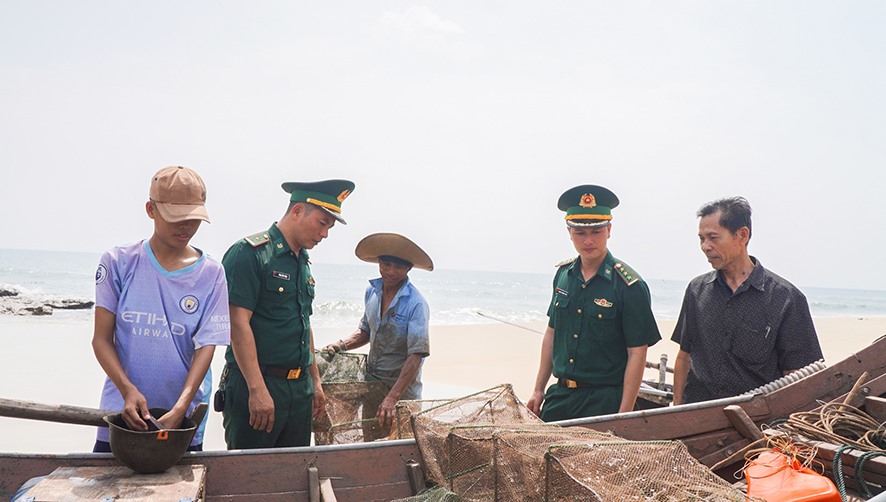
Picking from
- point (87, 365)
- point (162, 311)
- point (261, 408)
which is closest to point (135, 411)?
point (162, 311)

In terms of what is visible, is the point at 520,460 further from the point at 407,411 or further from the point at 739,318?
the point at 739,318

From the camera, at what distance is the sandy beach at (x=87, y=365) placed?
8266 mm

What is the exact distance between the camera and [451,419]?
3432 millimetres

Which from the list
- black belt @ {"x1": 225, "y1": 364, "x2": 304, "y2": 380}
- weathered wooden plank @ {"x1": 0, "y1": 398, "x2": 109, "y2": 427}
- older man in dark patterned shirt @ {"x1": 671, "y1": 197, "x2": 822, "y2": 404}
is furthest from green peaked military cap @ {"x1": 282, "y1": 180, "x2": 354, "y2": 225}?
older man in dark patterned shirt @ {"x1": 671, "y1": 197, "x2": 822, "y2": 404}

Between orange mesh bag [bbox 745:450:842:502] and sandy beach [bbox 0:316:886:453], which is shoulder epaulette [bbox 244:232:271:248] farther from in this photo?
sandy beach [bbox 0:316:886:453]

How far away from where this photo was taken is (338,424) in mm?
4754

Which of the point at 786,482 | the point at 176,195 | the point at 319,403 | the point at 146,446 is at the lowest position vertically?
the point at 319,403

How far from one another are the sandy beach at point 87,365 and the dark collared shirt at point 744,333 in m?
4.42

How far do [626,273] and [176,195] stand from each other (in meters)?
2.48

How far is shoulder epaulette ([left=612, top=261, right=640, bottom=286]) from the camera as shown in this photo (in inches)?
159

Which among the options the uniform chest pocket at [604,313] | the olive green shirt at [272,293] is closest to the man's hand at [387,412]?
the olive green shirt at [272,293]

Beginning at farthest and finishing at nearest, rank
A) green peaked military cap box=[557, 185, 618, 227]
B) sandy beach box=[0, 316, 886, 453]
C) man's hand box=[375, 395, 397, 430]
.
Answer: sandy beach box=[0, 316, 886, 453]
man's hand box=[375, 395, 397, 430]
green peaked military cap box=[557, 185, 618, 227]

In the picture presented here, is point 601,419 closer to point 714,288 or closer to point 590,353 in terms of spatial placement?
point 590,353

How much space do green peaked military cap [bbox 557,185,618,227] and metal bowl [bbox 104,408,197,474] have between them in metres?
2.40
